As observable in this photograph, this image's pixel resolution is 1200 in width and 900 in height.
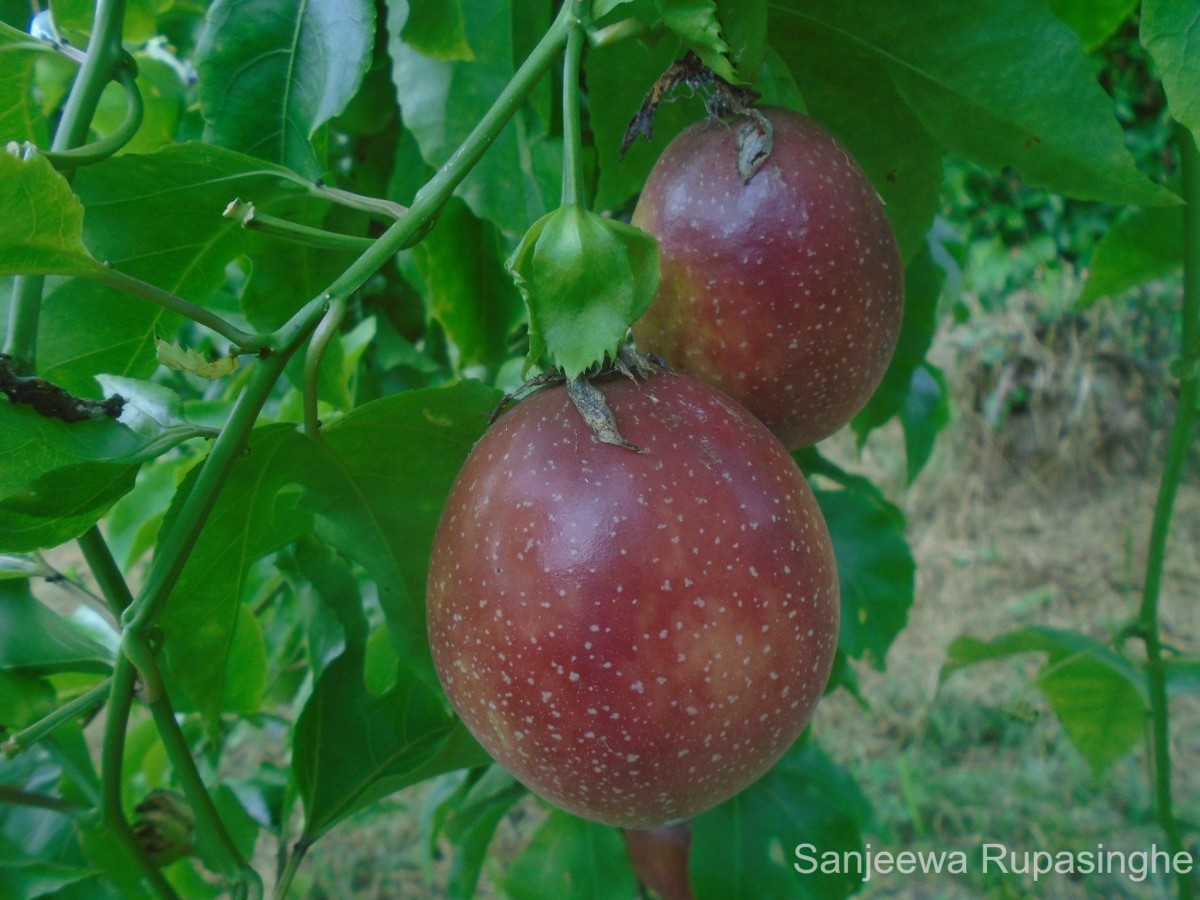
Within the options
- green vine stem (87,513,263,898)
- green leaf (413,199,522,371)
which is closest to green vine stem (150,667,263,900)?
green vine stem (87,513,263,898)

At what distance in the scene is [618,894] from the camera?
0.79 m

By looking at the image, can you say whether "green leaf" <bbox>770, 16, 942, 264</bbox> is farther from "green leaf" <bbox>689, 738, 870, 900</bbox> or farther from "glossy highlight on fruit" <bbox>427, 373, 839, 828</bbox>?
"green leaf" <bbox>689, 738, 870, 900</bbox>

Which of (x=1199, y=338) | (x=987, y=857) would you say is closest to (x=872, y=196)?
(x=1199, y=338)

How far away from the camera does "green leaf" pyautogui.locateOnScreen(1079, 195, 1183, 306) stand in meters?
0.77

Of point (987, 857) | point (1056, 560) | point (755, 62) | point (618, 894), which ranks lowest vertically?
point (1056, 560)

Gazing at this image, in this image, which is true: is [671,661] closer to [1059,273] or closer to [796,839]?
[796,839]

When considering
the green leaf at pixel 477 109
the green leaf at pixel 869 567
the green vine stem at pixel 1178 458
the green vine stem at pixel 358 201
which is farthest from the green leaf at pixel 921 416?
the green vine stem at pixel 358 201

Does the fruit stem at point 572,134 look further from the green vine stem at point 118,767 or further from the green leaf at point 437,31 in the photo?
the green vine stem at point 118,767

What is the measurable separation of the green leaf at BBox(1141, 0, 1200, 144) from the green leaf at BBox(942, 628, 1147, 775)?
0.57 metres

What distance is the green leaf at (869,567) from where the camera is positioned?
2.79ft

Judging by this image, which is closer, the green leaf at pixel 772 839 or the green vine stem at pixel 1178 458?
the green vine stem at pixel 1178 458

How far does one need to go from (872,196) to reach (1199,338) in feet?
1.16

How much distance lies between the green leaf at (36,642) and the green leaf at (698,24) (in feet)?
1.45

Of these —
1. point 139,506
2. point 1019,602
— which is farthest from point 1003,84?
point 1019,602
